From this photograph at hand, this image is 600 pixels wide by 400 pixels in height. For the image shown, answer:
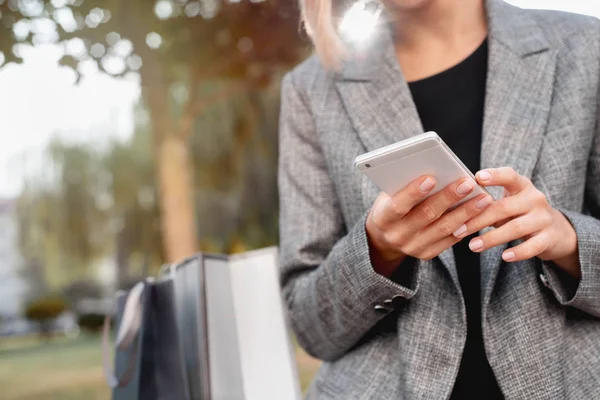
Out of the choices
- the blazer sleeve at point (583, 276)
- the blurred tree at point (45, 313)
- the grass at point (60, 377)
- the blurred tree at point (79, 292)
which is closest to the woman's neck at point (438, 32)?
the blazer sleeve at point (583, 276)

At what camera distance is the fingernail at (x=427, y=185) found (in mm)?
645

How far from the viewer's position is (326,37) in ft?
3.43

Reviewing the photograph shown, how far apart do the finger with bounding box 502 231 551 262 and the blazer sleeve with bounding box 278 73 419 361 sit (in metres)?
0.13

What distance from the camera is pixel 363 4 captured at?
1.05 m

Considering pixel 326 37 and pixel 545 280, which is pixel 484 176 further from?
pixel 326 37

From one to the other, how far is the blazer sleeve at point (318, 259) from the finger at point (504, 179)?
17 centimetres

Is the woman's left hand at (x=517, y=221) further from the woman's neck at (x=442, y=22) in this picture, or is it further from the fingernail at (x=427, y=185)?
the woman's neck at (x=442, y=22)

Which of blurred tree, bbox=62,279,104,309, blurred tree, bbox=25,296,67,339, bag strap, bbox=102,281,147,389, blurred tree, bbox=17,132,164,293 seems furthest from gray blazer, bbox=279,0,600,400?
blurred tree, bbox=62,279,104,309

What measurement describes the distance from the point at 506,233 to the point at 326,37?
47 centimetres

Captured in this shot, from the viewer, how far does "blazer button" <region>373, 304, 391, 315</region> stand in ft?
2.78

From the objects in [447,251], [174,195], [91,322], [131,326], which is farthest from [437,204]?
[91,322]

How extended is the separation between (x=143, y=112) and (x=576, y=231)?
358 inches

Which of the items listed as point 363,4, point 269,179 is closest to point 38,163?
point 269,179

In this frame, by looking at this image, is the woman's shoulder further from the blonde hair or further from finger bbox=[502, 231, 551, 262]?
finger bbox=[502, 231, 551, 262]
